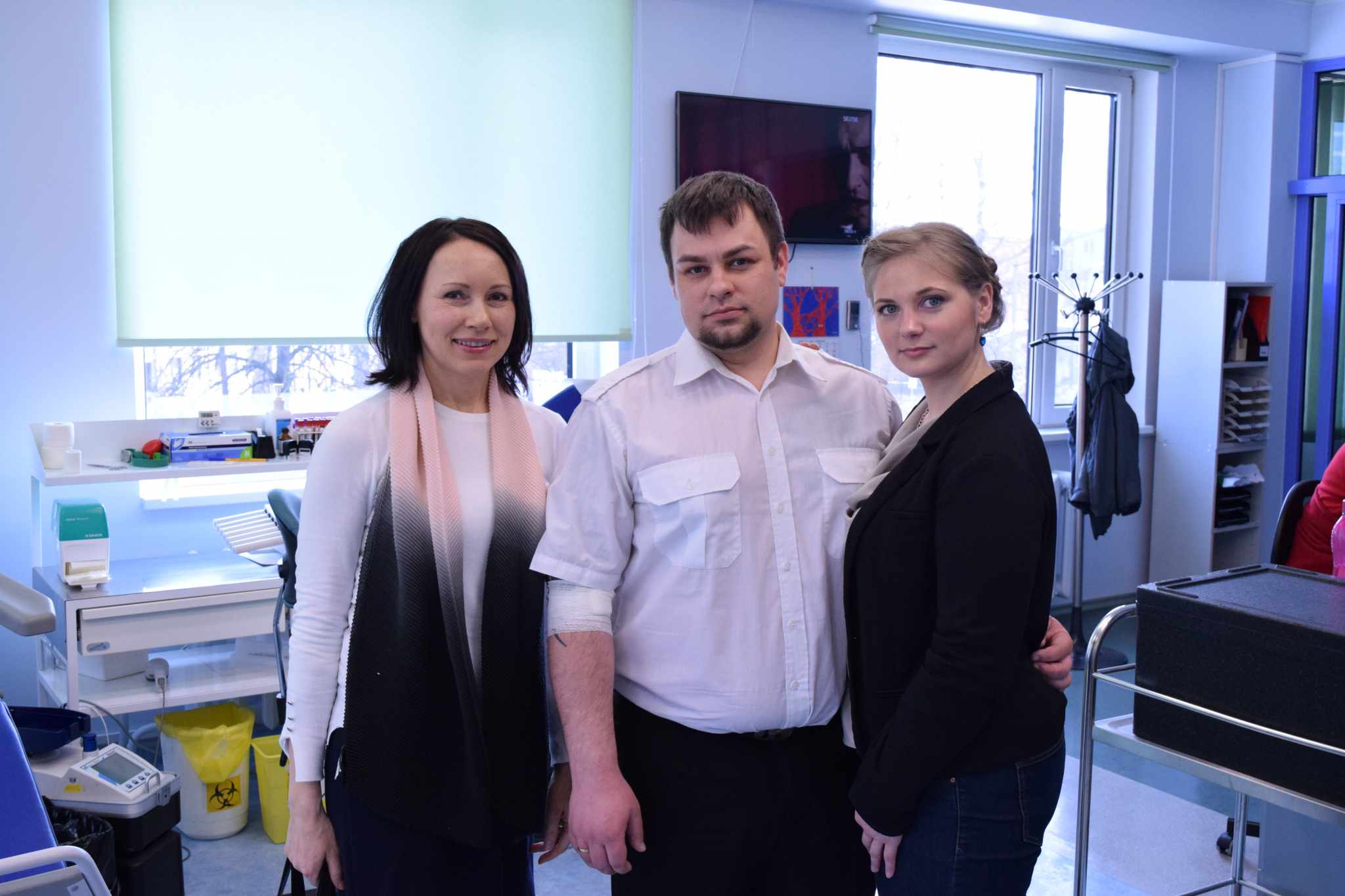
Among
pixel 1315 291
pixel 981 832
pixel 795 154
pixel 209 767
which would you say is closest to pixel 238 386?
pixel 209 767

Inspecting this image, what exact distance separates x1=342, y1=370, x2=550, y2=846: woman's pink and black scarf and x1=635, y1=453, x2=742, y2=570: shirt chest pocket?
0.21m

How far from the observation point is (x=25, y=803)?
183 centimetres

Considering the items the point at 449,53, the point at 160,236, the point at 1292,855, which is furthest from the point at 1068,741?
the point at 160,236

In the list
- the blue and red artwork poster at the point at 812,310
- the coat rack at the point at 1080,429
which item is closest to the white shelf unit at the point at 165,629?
the blue and red artwork poster at the point at 812,310

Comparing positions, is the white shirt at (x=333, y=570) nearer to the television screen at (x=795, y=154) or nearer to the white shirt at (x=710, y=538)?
the white shirt at (x=710, y=538)

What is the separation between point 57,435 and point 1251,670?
3037 millimetres

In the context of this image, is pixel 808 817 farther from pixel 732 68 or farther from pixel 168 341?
pixel 732 68

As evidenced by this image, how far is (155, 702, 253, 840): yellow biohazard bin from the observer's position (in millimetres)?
3080

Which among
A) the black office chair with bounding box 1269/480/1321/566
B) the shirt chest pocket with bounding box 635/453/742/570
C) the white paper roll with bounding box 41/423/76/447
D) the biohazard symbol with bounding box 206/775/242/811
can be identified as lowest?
the biohazard symbol with bounding box 206/775/242/811

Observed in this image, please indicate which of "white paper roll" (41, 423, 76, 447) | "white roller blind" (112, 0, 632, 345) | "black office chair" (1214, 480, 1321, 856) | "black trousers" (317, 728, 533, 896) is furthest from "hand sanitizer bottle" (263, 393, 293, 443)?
"black office chair" (1214, 480, 1321, 856)

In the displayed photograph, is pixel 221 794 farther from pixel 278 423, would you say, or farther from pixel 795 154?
pixel 795 154

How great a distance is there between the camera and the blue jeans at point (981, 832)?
1380 millimetres

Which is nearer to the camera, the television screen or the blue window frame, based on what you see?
the television screen

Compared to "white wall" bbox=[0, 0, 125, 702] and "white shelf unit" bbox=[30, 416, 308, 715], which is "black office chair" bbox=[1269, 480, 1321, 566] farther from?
"white wall" bbox=[0, 0, 125, 702]
